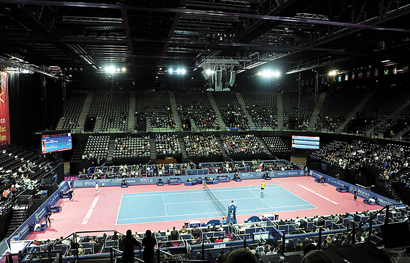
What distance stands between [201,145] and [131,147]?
1008cm

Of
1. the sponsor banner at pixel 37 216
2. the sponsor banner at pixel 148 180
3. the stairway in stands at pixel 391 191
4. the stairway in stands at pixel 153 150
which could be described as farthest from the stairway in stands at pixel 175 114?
the stairway in stands at pixel 391 191

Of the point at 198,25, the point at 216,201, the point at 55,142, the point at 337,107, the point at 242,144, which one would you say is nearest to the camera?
the point at 198,25

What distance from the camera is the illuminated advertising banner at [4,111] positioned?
26.5 meters

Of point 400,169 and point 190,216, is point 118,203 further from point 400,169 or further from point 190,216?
point 400,169

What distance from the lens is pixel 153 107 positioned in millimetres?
46531

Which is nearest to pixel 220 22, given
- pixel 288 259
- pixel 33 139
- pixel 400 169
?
pixel 288 259

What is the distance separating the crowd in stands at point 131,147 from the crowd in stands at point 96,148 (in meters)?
1.35

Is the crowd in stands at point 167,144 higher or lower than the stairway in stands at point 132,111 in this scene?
lower

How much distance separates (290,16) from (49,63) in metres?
25.9

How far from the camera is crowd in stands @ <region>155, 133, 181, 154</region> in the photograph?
37.8 m

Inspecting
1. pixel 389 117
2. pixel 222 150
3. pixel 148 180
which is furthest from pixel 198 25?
pixel 389 117

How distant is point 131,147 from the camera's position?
123ft

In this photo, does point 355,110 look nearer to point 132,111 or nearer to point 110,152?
point 132,111

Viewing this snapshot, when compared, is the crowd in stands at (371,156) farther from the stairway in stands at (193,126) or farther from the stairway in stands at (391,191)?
the stairway in stands at (193,126)
